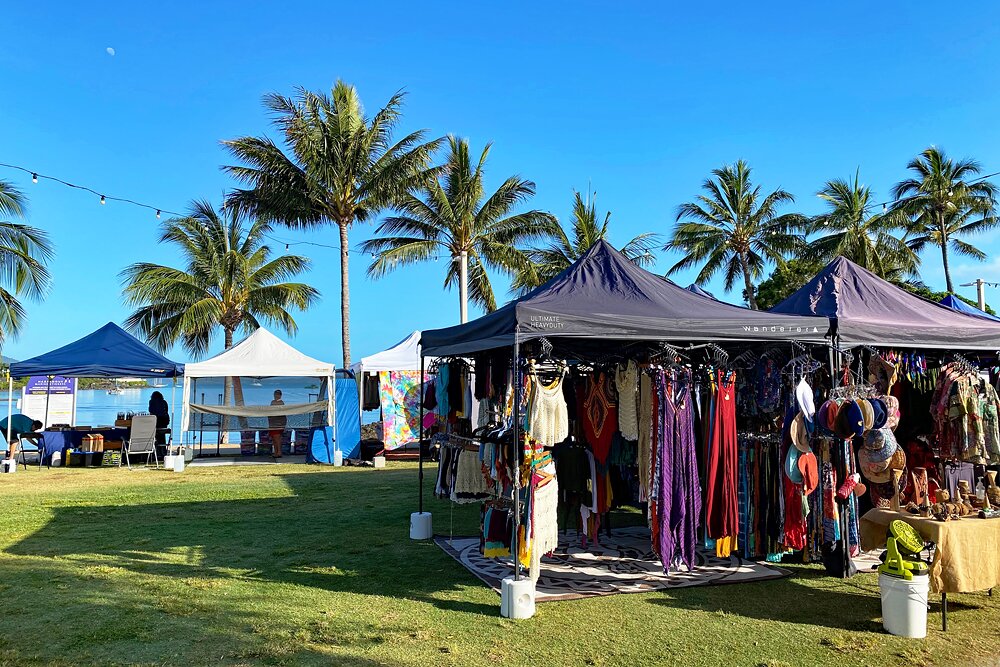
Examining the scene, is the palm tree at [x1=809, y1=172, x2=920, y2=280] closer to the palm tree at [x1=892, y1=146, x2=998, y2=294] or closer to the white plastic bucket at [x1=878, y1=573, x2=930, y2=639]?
the palm tree at [x1=892, y1=146, x2=998, y2=294]

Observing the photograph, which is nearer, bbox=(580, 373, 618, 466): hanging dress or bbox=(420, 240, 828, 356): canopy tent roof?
bbox=(420, 240, 828, 356): canopy tent roof

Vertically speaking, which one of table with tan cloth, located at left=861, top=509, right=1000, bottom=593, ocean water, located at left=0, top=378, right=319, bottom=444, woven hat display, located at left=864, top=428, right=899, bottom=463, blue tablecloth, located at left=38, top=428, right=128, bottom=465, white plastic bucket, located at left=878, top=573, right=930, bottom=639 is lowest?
white plastic bucket, located at left=878, top=573, right=930, bottom=639

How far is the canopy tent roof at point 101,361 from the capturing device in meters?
14.3

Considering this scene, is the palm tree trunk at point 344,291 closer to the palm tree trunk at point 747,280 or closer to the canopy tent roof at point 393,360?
the canopy tent roof at point 393,360

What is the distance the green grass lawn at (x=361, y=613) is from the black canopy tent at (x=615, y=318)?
2.58 ft

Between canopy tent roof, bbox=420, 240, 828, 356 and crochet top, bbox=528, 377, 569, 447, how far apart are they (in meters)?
0.49

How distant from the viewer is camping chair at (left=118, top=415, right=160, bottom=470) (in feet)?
46.1

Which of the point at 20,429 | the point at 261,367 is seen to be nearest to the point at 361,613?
the point at 261,367

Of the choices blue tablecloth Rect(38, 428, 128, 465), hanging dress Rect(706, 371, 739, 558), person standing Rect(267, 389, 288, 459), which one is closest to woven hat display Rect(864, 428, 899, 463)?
hanging dress Rect(706, 371, 739, 558)

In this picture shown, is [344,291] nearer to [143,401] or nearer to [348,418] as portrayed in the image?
[348,418]

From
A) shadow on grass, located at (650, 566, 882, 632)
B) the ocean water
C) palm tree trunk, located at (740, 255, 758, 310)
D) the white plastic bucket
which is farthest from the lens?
palm tree trunk, located at (740, 255, 758, 310)

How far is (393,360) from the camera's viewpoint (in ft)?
51.8

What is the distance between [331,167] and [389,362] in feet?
23.4

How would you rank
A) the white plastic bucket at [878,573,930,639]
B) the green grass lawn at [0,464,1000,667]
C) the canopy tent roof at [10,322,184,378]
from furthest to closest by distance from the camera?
the canopy tent roof at [10,322,184,378]
the white plastic bucket at [878,573,930,639]
the green grass lawn at [0,464,1000,667]
